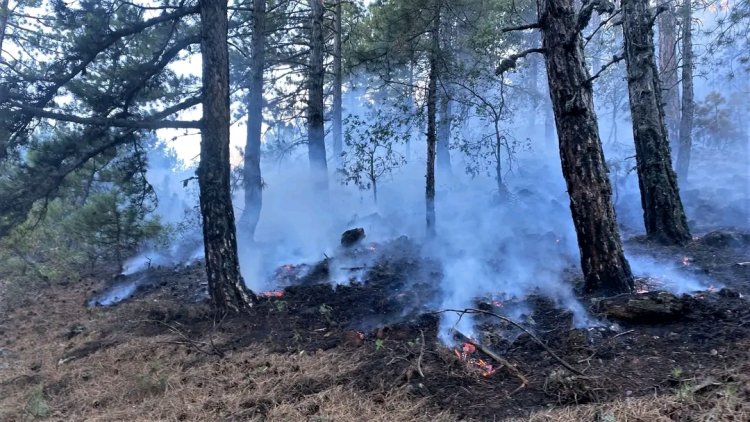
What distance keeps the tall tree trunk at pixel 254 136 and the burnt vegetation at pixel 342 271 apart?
0.22ft

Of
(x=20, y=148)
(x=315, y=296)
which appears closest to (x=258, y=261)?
(x=315, y=296)

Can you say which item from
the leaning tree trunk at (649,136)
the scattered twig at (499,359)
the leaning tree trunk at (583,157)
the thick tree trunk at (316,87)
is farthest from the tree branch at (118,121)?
the leaning tree trunk at (649,136)

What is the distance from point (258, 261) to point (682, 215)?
829 cm

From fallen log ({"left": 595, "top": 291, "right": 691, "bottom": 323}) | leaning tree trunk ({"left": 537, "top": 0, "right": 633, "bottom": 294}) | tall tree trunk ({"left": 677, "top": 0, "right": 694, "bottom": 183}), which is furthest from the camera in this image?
tall tree trunk ({"left": 677, "top": 0, "right": 694, "bottom": 183})

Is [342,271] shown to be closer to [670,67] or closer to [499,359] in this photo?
[499,359]

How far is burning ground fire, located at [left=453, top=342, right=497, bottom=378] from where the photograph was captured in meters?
4.32

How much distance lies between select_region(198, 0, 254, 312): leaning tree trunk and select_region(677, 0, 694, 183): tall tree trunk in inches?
523

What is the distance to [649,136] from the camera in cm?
860

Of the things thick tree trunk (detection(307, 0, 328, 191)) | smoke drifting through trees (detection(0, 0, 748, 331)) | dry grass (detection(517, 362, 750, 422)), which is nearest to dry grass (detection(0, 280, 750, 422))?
dry grass (detection(517, 362, 750, 422))

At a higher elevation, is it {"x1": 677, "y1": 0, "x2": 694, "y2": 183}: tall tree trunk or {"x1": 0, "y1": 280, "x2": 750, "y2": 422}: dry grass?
{"x1": 677, "y1": 0, "x2": 694, "y2": 183}: tall tree trunk

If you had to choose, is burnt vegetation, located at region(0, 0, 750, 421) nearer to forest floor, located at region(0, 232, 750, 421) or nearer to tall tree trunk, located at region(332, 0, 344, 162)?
forest floor, located at region(0, 232, 750, 421)

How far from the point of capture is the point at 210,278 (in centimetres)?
688

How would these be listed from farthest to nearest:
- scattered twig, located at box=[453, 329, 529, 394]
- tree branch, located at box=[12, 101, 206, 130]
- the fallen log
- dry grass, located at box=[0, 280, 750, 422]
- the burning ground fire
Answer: tree branch, located at box=[12, 101, 206, 130]
the fallen log
the burning ground fire
scattered twig, located at box=[453, 329, 529, 394]
dry grass, located at box=[0, 280, 750, 422]

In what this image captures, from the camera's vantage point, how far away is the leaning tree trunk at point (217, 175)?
678 cm
